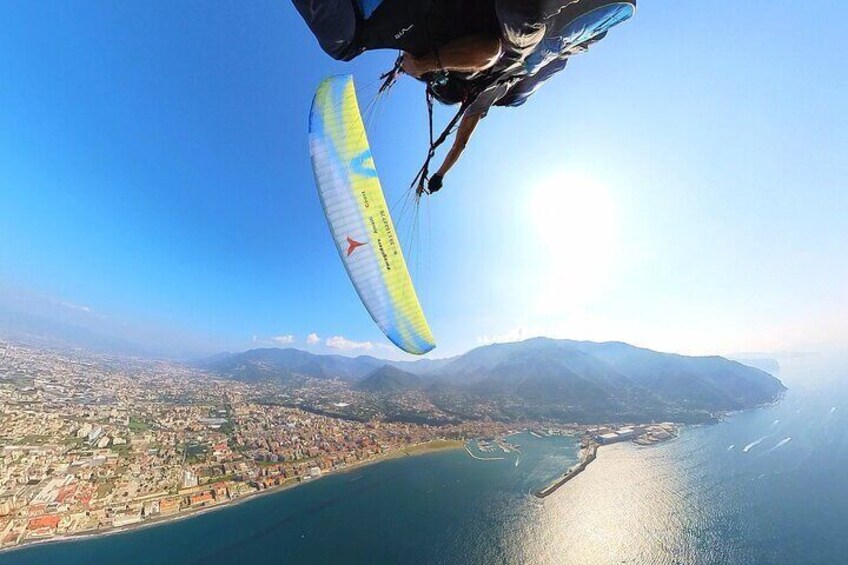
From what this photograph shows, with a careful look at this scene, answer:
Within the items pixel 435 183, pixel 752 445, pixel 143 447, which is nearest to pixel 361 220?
pixel 435 183

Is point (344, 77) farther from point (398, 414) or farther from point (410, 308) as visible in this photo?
point (398, 414)

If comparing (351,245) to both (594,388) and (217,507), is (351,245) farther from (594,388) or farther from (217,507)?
(594,388)

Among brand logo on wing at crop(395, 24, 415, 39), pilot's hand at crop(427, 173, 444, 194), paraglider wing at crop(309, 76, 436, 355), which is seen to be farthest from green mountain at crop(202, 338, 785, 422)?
brand logo on wing at crop(395, 24, 415, 39)

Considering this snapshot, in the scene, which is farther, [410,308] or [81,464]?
[81,464]

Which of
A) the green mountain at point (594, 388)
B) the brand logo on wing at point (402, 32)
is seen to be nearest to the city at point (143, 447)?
the green mountain at point (594, 388)

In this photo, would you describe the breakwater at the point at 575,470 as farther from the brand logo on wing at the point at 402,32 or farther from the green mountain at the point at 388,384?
the green mountain at the point at 388,384

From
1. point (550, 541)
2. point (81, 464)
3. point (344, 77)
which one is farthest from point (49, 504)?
point (344, 77)

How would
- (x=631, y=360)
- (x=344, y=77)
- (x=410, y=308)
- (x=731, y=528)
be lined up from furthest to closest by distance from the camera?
(x=631, y=360) → (x=731, y=528) → (x=410, y=308) → (x=344, y=77)
